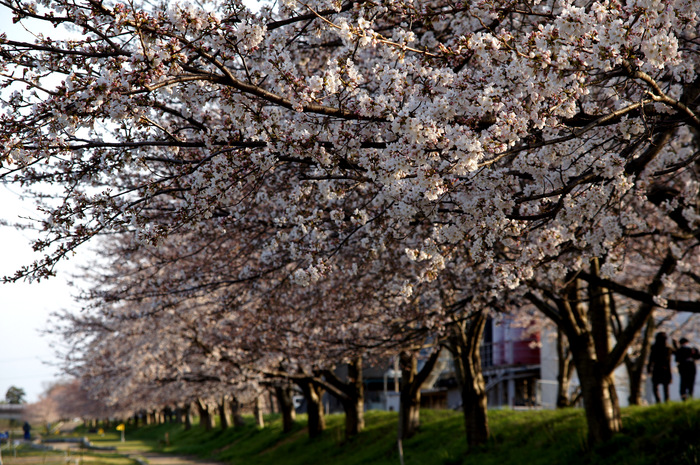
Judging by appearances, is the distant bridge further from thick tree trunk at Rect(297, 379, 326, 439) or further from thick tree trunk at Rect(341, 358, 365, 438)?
thick tree trunk at Rect(341, 358, 365, 438)

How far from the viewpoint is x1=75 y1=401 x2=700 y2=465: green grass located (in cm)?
1052

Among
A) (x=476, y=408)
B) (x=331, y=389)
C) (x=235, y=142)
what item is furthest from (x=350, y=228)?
(x=331, y=389)

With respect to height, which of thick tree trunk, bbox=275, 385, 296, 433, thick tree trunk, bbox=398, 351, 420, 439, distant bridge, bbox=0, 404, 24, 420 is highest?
thick tree trunk, bbox=398, 351, 420, 439

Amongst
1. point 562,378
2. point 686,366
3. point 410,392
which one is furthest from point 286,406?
point 686,366

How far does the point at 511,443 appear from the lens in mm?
14297

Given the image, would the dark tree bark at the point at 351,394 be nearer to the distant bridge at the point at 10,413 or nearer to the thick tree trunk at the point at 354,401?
the thick tree trunk at the point at 354,401

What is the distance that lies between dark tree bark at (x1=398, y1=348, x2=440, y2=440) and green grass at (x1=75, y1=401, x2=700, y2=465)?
378mm

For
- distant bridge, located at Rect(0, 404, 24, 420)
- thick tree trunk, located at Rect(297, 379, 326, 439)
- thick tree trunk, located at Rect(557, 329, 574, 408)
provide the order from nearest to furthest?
thick tree trunk, located at Rect(557, 329, 574, 408) → thick tree trunk, located at Rect(297, 379, 326, 439) → distant bridge, located at Rect(0, 404, 24, 420)

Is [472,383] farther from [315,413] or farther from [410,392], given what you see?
[315,413]

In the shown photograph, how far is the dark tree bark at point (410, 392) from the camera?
59.2ft

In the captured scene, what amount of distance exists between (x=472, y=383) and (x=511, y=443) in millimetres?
1618

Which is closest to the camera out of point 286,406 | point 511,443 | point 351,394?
point 511,443

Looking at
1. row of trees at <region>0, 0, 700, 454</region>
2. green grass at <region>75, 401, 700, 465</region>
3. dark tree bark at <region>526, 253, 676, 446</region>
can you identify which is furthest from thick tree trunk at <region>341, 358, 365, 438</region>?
row of trees at <region>0, 0, 700, 454</region>

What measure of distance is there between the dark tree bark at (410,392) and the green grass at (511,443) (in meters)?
0.38
